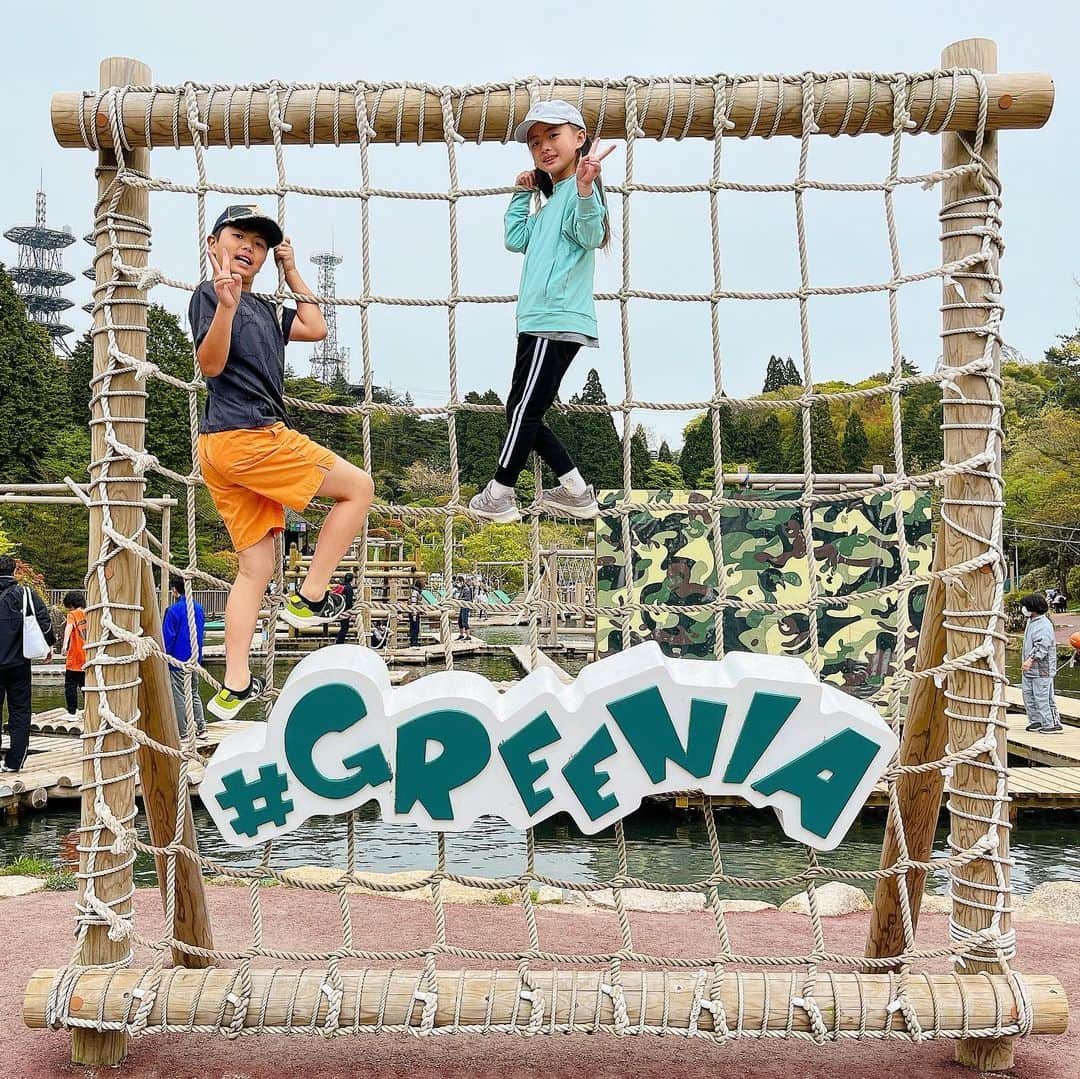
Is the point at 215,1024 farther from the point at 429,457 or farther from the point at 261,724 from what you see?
the point at 429,457

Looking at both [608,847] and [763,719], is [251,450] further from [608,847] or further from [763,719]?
[608,847]

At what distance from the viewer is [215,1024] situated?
10.1ft

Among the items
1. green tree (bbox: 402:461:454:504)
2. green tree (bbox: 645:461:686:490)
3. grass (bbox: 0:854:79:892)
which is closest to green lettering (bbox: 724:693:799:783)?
grass (bbox: 0:854:79:892)

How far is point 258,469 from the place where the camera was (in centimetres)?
319

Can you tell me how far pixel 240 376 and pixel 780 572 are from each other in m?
6.88

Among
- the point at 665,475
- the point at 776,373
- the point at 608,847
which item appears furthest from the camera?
the point at 776,373

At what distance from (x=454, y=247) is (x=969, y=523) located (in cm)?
178

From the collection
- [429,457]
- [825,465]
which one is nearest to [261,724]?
[429,457]

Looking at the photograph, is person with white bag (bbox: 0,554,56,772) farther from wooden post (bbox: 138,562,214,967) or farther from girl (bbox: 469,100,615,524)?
girl (bbox: 469,100,615,524)

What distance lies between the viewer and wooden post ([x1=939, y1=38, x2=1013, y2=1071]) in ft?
10.3

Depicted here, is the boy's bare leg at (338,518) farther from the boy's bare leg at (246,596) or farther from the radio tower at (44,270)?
the radio tower at (44,270)

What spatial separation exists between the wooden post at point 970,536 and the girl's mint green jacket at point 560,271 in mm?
1098

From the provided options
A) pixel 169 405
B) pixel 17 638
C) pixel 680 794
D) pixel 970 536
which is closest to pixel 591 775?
pixel 970 536

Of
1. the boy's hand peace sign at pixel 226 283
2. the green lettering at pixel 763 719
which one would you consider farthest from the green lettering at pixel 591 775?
the boy's hand peace sign at pixel 226 283
